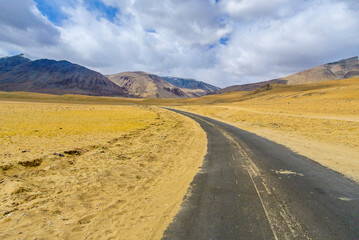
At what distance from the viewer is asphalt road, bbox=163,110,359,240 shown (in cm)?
391

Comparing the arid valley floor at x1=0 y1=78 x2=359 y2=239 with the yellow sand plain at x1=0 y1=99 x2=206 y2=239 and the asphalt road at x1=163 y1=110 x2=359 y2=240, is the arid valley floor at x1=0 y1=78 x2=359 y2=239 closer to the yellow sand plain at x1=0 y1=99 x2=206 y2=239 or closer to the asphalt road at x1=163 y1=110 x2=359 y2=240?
the yellow sand plain at x1=0 y1=99 x2=206 y2=239

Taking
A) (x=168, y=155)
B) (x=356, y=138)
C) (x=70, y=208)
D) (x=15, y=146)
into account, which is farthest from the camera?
(x=356, y=138)

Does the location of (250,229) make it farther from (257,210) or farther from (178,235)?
(178,235)

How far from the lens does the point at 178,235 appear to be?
3.88 m

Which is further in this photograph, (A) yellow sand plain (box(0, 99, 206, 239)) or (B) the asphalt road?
(A) yellow sand plain (box(0, 99, 206, 239))

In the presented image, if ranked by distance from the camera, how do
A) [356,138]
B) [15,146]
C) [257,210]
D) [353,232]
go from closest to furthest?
[353,232]
[257,210]
[15,146]
[356,138]

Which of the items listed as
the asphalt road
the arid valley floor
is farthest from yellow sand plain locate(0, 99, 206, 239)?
the asphalt road

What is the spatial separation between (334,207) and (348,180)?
264 centimetres

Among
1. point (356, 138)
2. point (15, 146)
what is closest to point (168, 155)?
point (15, 146)

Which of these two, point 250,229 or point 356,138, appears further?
point 356,138

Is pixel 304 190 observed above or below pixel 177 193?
above

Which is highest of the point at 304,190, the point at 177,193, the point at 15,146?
the point at 304,190

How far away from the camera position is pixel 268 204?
493 cm

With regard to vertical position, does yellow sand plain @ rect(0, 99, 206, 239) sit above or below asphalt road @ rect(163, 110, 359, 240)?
below
